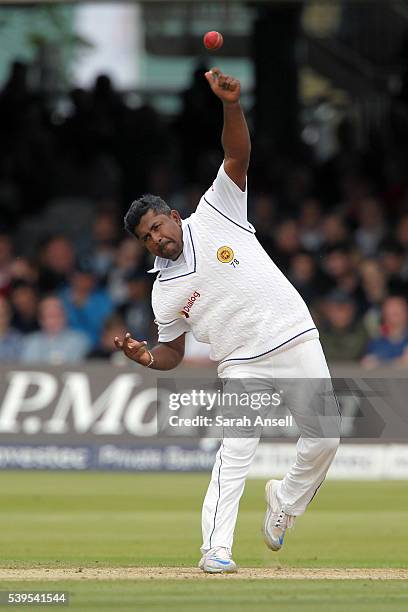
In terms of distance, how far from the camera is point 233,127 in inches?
288

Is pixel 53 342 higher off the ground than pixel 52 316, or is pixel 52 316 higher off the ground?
pixel 52 316

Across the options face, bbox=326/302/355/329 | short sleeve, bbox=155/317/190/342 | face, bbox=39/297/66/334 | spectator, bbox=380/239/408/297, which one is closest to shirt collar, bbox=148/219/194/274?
short sleeve, bbox=155/317/190/342

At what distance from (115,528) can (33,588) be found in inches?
147

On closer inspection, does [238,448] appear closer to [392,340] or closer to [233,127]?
[233,127]

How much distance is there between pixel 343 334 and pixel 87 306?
3156mm

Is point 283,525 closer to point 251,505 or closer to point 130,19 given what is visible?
point 251,505

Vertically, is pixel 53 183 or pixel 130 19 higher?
pixel 130 19

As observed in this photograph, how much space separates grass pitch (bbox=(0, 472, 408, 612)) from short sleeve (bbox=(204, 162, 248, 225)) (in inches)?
75.2

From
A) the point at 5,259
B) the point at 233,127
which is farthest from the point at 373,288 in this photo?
the point at 233,127

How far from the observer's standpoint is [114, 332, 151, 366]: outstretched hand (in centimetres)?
765

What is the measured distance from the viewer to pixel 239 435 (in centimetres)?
771

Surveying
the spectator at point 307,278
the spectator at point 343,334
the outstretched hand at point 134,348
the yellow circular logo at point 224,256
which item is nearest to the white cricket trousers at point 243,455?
the outstretched hand at point 134,348

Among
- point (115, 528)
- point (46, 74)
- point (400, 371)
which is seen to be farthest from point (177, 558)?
point (46, 74)

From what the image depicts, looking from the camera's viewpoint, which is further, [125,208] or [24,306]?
[125,208]
